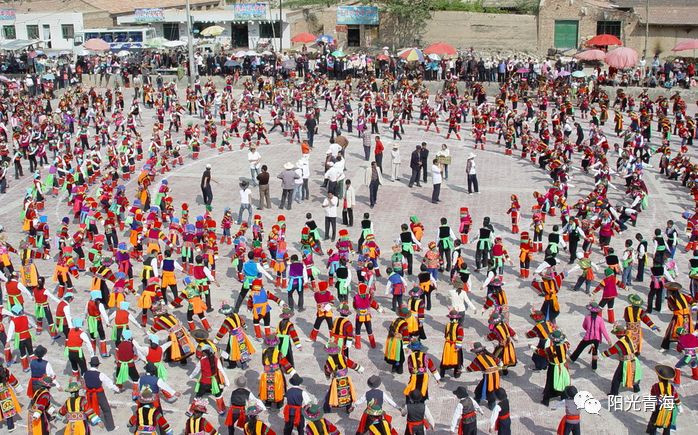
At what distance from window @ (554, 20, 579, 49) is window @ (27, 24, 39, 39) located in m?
35.3

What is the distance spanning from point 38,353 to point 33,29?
167ft

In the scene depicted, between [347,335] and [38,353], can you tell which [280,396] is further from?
[38,353]

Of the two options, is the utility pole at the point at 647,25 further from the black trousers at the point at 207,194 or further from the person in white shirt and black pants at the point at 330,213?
the black trousers at the point at 207,194

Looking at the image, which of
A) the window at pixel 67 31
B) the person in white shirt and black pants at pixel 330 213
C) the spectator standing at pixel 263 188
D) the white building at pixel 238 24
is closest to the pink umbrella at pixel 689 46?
the white building at pixel 238 24

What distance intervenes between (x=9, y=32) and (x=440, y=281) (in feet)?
162

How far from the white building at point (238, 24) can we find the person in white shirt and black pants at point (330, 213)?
31.8 meters

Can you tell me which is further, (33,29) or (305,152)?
(33,29)

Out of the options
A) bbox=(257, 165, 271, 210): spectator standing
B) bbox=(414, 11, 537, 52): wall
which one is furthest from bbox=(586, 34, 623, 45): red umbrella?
bbox=(257, 165, 271, 210): spectator standing

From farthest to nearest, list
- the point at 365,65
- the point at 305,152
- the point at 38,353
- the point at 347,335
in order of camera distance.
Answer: the point at 365,65
the point at 305,152
the point at 347,335
the point at 38,353

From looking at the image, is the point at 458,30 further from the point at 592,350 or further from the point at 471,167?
the point at 592,350

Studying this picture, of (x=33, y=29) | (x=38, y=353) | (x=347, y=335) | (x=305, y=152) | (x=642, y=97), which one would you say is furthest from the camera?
(x=33, y=29)

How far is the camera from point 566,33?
47.4 m

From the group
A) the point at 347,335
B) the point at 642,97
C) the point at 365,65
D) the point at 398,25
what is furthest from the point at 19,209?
the point at 398,25

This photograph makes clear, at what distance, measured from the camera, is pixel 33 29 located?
5759 centimetres
